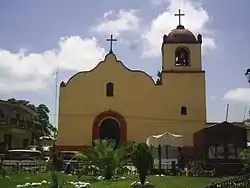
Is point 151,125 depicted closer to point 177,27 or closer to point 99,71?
point 99,71

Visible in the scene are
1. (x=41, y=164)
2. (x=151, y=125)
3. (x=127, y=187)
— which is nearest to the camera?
(x=127, y=187)

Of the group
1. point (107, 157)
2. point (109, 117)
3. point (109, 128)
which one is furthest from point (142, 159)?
point (109, 128)

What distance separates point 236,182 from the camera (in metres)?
12.1

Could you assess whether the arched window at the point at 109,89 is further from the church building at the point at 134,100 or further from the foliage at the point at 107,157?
the foliage at the point at 107,157

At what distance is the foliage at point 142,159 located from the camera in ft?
50.4

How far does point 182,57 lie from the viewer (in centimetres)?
4000

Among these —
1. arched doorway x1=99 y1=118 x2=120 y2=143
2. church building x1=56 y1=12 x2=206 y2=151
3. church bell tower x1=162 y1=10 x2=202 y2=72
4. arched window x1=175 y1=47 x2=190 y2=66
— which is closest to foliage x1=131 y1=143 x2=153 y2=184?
church building x1=56 y1=12 x2=206 y2=151

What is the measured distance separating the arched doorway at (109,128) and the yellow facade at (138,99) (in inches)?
30.3

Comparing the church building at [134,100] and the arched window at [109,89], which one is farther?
the arched window at [109,89]

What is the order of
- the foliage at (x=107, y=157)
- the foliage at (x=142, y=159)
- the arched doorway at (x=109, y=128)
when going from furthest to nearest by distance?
the arched doorway at (x=109, y=128), the foliage at (x=107, y=157), the foliage at (x=142, y=159)

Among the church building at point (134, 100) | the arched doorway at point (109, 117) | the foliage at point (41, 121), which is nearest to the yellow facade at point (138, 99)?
the church building at point (134, 100)

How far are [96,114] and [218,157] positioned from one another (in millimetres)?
14105

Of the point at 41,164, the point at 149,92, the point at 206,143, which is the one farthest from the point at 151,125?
the point at 41,164

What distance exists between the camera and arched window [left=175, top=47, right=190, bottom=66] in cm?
3972
